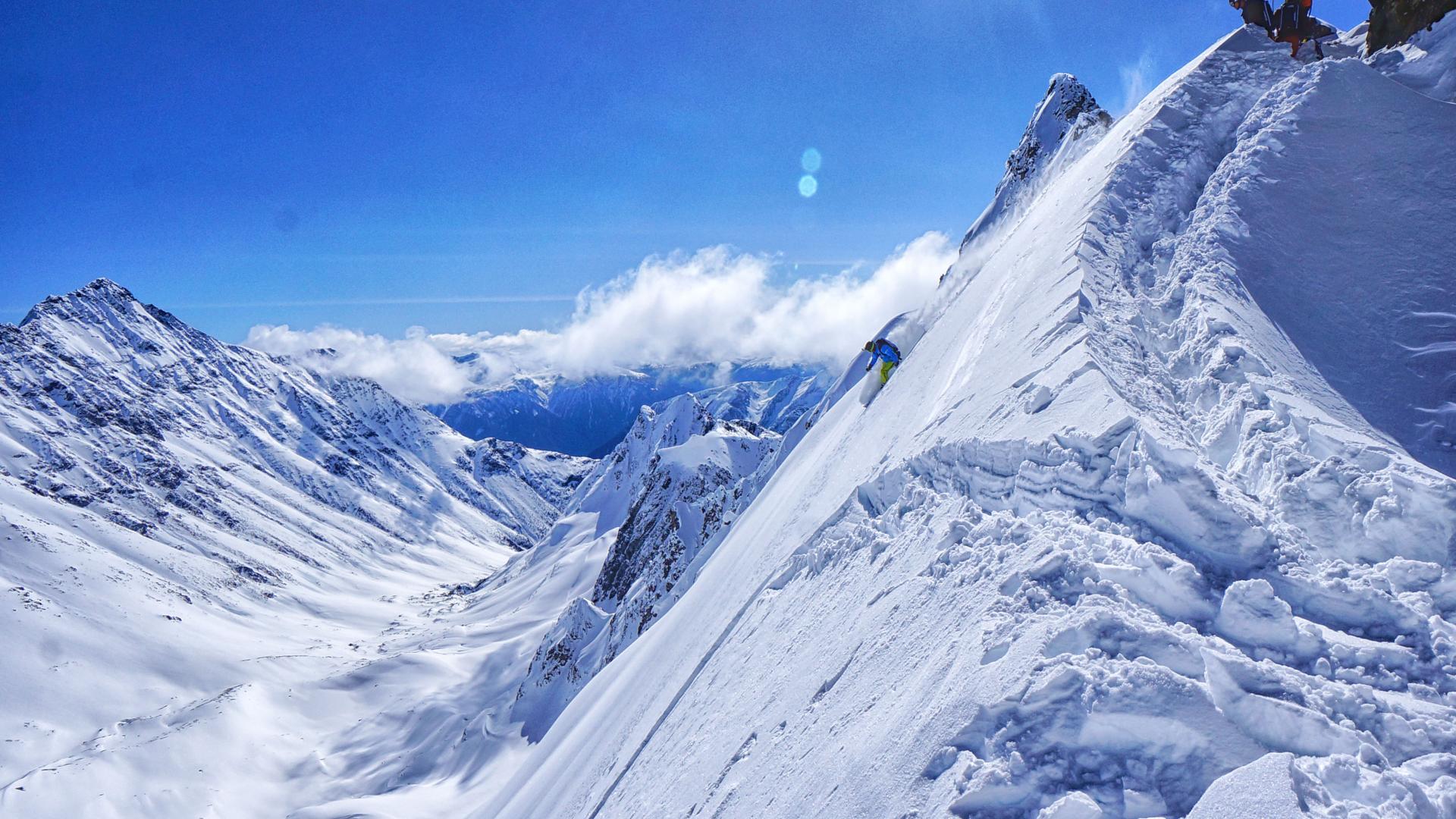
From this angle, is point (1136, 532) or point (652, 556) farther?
point (652, 556)

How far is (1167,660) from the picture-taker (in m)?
5.02

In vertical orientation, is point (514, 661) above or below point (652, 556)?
below

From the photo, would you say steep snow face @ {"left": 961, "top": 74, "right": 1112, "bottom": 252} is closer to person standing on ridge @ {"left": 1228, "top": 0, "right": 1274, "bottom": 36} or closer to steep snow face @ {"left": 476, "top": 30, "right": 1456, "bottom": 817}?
person standing on ridge @ {"left": 1228, "top": 0, "right": 1274, "bottom": 36}

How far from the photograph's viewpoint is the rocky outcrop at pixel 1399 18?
51.1ft

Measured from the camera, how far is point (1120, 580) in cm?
584

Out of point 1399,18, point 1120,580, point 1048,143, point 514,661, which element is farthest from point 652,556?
point 1120,580

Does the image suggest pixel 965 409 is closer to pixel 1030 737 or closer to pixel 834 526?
pixel 834 526

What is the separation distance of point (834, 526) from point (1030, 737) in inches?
301

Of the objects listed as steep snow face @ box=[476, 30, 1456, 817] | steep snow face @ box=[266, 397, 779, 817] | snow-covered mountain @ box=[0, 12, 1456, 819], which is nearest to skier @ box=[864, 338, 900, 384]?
snow-covered mountain @ box=[0, 12, 1456, 819]

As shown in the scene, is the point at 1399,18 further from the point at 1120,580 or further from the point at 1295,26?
the point at 1120,580

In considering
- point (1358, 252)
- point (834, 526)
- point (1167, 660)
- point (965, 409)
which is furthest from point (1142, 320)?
point (1167, 660)

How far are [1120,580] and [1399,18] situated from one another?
21.1 metres

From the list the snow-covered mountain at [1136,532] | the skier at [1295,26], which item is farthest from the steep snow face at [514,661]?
the skier at [1295,26]

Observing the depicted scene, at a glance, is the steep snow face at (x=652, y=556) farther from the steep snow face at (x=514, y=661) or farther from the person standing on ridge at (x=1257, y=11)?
the person standing on ridge at (x=1257, y=11)
